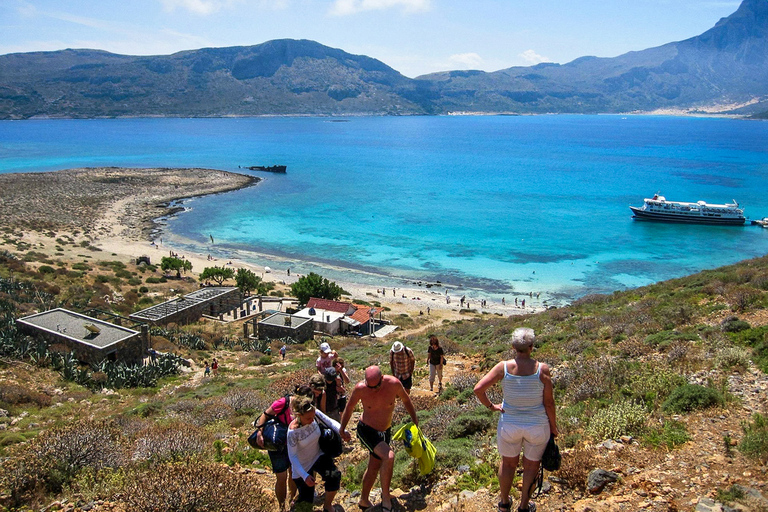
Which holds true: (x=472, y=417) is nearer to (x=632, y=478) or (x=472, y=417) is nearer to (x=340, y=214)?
(x=632, y=478)

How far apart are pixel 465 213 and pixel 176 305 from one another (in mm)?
48442

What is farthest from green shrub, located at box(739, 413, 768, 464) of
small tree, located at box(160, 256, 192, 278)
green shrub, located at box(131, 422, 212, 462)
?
small tree, located at box(160, 256, 192, 278)

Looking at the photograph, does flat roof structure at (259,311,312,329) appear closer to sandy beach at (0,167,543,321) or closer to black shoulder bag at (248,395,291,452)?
sandy beach at (0,167,543,321)

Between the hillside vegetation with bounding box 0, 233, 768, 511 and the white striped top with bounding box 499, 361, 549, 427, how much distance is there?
1078 millimetres

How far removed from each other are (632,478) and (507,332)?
11443mm

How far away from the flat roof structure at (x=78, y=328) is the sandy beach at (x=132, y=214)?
19378 mm

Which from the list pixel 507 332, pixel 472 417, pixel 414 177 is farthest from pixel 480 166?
pixel 472 417

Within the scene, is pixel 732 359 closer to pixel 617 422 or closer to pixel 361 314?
pixel 617 422

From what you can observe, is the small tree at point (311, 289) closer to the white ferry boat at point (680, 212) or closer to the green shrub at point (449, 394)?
the green shrub at point (449, 394)

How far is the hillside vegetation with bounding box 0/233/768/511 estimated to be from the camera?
504 cm

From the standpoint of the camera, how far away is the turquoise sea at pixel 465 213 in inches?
1796

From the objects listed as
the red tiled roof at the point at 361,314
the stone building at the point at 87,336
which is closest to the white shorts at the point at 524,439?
the stone building at the point at 87,336

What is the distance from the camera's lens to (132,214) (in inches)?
2437

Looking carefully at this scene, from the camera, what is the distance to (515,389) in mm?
4535
